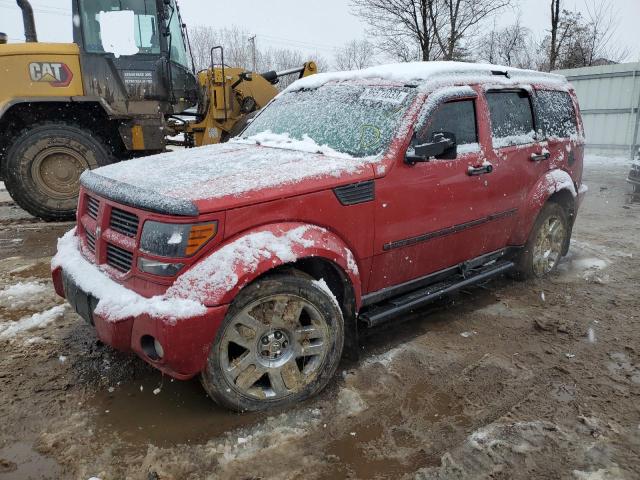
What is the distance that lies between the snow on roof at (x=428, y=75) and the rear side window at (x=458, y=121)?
0.58 feet

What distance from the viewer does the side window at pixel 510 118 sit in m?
4.08

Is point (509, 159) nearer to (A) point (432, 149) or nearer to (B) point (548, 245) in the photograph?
(A) point (432, 149)

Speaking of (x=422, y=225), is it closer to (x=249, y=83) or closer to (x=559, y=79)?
(x=559, y=79)

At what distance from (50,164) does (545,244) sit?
6.49 meters

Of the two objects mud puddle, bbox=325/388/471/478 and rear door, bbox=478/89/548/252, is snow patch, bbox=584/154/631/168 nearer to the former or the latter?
rear door, bbox=478/89/548/252

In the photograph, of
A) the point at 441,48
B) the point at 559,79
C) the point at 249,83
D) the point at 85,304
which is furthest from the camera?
the point at 441,48

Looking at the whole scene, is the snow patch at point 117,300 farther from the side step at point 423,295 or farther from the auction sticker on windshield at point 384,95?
the auction sticker on windshield at point 384,95

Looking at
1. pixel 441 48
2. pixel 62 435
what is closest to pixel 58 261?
pixel 62 435

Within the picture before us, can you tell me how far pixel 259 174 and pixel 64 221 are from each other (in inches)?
223

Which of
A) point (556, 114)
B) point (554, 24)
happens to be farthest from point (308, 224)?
point (554, 24)

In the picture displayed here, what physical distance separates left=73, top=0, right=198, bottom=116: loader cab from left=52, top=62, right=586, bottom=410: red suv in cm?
364

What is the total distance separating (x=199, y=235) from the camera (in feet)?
8.20

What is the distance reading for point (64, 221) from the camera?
24.3 feet

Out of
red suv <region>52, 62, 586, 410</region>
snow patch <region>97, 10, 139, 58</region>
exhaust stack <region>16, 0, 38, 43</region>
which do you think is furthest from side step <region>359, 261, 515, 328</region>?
exhaust stack <region>16, 0, 38, 43</region>
